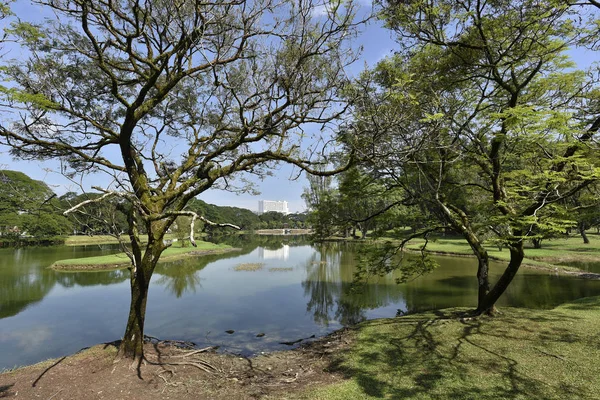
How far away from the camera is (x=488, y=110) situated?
1009cm

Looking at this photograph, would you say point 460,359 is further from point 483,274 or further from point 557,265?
point 557,265

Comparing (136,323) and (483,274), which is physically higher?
(483,274)

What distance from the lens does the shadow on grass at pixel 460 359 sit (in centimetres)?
538

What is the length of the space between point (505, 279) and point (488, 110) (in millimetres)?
5130

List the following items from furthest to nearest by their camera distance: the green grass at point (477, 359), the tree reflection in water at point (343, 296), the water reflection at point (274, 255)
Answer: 1. the water reflection at point (274, 255)
2. the tree reflection in water at point (343, 296)
3. the green grass at point (477, 359)

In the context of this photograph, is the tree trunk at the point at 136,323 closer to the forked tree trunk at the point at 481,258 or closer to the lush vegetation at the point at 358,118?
the lush vegetation at the point at 358,118

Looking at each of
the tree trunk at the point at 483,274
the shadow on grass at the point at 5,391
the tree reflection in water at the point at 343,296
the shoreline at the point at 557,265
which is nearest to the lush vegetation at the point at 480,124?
the tree trunk at the point at 483,274

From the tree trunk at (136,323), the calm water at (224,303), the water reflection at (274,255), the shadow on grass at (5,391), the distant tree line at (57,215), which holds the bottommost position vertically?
the calm water at (224,303)

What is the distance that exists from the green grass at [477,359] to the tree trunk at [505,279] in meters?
0.39

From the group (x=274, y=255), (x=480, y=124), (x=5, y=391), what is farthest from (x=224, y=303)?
(x=274, y=255)

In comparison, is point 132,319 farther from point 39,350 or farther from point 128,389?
point 39,350

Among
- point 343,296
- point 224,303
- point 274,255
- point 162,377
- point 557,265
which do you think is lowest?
point 224,303

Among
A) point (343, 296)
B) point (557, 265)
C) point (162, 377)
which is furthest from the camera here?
point (557, 265)

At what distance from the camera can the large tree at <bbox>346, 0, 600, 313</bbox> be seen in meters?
7.22
